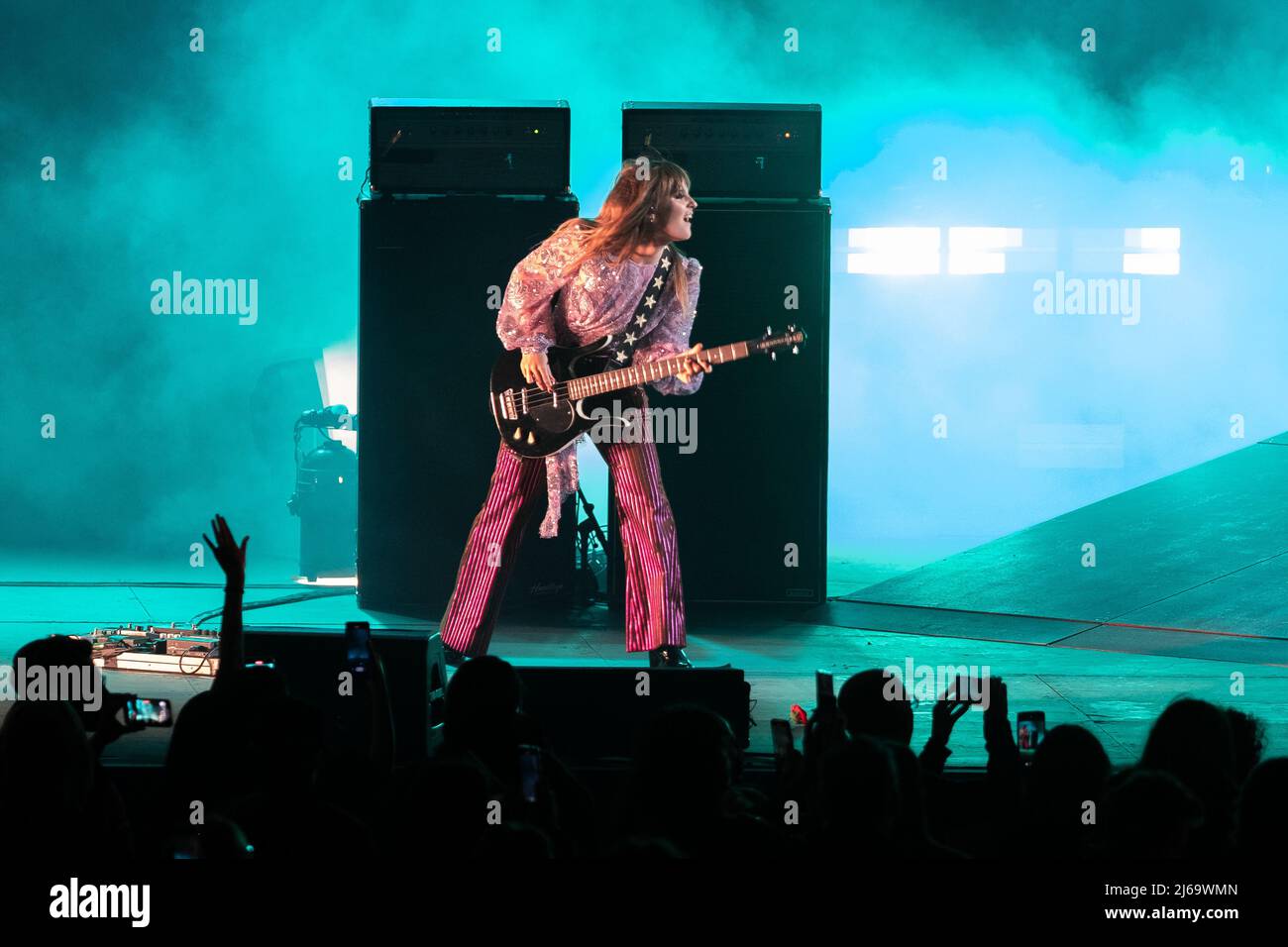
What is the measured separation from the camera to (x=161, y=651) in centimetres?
595

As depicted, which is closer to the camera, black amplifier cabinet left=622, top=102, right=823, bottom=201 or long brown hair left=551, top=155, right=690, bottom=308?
long brown hair left=551, top=155, right=690, bottom=308

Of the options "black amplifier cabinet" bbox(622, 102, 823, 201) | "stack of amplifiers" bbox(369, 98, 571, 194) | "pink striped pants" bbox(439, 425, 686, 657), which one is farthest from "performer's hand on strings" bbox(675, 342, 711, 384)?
"stack of amplifiers" bbox(369, 98, 571, 194)

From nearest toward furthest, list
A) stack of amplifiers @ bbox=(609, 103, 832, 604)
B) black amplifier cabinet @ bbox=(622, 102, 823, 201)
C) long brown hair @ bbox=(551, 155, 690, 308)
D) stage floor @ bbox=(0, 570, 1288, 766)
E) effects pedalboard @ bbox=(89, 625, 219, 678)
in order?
stage floor @ bbox=(0, 570, 1288, 766), long brown hair @ bbox=(551, 155, 690, 308), effects pedalboard @ bbox=(89, 625, 219, 678), black amplifier cabinet @ bbox=(622, 102, 823, 201), stack of amplifiers @ bbox=(609, 103, 832, 604)

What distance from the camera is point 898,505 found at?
1156cm

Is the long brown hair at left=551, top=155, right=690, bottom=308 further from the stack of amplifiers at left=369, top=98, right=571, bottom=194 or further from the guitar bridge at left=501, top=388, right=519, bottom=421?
the stack of amplifiers at left=369, top=98, right=571, bottom=194

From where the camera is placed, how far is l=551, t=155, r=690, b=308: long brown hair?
18.2ft

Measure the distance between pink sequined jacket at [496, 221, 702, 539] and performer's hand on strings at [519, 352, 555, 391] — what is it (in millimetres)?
31

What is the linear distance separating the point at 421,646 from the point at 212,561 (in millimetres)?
6642

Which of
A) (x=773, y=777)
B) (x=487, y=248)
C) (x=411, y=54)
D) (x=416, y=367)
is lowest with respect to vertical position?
(x=773, y=777)

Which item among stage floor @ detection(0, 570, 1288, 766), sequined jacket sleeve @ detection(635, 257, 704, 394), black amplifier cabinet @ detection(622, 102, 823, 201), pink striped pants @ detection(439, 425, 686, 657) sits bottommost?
stage floor @ detection(0, 570, 1288, 766)

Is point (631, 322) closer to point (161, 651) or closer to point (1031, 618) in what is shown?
point (161, 651)

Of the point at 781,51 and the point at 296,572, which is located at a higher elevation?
the point at 781,51
